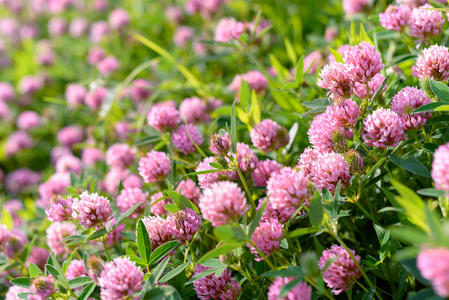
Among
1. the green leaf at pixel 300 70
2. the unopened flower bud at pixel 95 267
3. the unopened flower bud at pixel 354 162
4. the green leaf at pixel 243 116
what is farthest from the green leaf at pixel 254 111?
the unopened flower bud at pixel 95 267

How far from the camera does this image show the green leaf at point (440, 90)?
3.54 ft

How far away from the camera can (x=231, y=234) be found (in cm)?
91

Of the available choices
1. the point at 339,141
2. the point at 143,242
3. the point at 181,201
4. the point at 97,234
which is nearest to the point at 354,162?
the point at 339,141

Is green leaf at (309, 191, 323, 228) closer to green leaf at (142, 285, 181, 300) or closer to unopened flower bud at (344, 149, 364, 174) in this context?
unopened flower bud at (344, 149, 364, 174)

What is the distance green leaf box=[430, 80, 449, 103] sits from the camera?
3.54ft

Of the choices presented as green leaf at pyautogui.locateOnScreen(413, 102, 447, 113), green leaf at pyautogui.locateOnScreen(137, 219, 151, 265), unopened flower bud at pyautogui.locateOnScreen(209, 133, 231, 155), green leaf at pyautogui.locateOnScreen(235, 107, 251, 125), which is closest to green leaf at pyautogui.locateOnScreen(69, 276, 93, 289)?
green leaf at pyautogui.locateOnScreen(137, 219, 151, 265)

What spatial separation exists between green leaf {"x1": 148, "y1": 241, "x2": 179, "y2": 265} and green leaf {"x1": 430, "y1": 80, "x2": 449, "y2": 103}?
76 cm

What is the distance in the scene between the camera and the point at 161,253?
1125mm

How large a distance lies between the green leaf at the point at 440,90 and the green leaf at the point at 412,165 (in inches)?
6.6

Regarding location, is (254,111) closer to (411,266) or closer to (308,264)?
(308,264)

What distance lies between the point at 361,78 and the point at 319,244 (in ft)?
1.45

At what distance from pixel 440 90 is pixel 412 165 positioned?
0.21 meters

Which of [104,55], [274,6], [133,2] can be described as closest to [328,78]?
[274,6]

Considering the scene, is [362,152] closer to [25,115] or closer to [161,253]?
[161,253]
